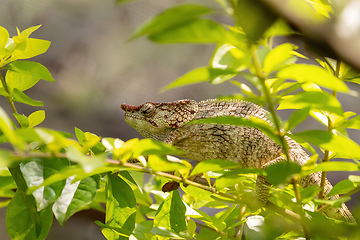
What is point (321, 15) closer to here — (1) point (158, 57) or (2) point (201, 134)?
(2) point (201, 134)

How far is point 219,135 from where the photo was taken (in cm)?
105

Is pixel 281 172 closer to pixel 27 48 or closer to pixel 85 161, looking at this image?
pixel 85 161

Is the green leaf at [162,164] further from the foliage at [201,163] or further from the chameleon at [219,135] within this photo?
the chameleon at [219,135]

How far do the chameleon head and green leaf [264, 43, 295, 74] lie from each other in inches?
31.7

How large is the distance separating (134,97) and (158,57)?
0.35 meters

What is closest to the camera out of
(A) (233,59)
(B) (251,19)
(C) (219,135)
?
(B) (251,19)

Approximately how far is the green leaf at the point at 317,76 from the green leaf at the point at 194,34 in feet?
0.19

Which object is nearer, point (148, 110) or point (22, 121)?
point (22, 121)

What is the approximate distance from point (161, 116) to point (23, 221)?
674 mm

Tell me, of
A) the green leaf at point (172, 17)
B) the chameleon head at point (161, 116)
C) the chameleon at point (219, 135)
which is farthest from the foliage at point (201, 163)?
the chameleon head at point (161, 116)

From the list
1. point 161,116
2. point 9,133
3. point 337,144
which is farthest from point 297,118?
point 161,116

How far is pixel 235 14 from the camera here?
0.94 feet

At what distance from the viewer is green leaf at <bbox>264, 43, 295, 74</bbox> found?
34 centimetres

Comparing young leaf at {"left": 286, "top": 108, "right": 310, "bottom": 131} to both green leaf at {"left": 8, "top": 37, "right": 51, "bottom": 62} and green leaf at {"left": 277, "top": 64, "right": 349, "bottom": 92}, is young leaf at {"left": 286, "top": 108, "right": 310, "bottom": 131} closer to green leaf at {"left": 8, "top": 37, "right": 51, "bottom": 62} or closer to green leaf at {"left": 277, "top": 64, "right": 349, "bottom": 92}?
green leaf at {"left": 277, "top": 64, "right": 349, "bottom": 92}
